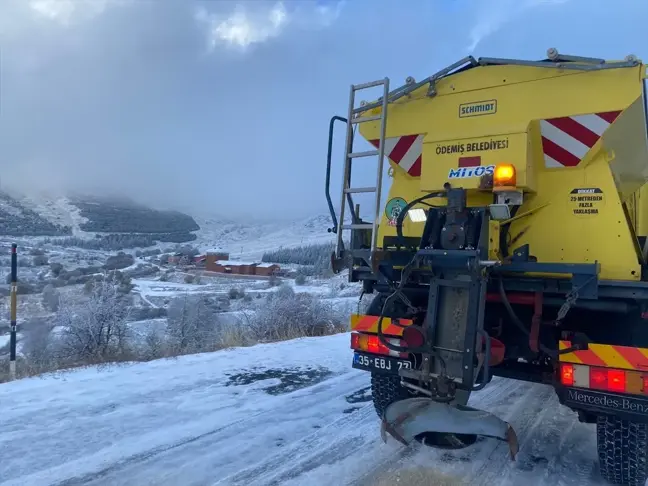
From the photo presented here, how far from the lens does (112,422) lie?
14.5ft

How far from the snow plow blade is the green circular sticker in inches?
70.0

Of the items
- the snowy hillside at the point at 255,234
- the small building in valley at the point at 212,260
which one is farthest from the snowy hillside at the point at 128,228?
the small building in valley at the point at 212,260

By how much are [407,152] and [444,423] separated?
2399mm

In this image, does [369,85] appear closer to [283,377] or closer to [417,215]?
[417,215]

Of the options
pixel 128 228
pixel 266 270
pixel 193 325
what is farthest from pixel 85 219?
pixel 193 325

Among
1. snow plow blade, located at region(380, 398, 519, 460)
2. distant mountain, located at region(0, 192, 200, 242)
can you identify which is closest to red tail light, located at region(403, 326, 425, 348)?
snow plow blade, located at region(380, 398, 519, 460)

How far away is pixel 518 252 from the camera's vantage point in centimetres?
386

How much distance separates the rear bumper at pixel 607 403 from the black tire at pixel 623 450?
0.47 ft

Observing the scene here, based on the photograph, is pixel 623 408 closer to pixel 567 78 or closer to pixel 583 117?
pixel 583 117

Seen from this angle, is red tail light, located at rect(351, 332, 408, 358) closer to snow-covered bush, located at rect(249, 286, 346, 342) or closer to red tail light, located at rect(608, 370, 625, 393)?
red tail light, located at rect(608, 370, 625, 393)

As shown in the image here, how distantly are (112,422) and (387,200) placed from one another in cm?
321

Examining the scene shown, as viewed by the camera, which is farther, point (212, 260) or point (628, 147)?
point (212, 260)

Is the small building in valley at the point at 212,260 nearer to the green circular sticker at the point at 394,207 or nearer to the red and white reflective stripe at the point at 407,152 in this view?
the green circular sticker at the point at 394,207

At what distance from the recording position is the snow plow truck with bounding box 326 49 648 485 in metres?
3.53
